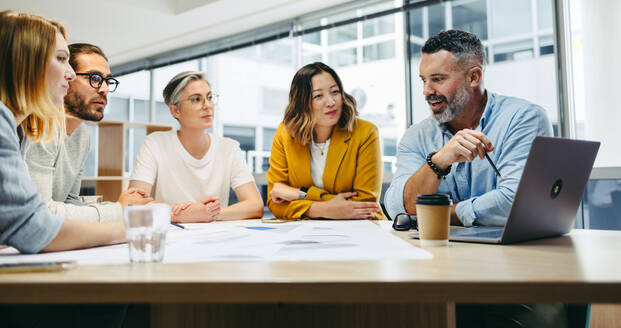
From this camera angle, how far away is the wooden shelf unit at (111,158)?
14.1 ft

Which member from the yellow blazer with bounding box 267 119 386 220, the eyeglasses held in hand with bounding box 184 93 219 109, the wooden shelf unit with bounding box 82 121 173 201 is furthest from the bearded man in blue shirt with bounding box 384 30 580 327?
the wooden shelf unit with bounding box 82 121 173 201

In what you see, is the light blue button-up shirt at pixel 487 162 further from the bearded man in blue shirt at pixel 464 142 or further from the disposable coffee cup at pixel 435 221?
the disposable coffee cup at pixel 435 221

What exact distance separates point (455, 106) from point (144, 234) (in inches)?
54.5

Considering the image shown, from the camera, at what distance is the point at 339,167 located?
2.18 metres

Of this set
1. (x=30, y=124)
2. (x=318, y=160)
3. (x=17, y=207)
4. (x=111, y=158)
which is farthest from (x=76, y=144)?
(x=111, y=158)

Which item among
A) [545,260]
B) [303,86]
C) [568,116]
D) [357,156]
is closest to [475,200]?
[545,260]

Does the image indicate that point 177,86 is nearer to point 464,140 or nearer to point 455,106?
point 455,106

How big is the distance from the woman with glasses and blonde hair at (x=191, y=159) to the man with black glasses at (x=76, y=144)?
1.01ft

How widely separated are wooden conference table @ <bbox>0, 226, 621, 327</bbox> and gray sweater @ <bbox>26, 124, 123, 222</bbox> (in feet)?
2.04

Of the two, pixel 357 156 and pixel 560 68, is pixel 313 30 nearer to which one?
pixel 560 68

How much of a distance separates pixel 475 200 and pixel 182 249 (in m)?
0.91

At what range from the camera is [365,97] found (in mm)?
4457

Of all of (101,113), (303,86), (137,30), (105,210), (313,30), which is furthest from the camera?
(137,30)

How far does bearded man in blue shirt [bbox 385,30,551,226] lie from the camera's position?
1.39 metres
